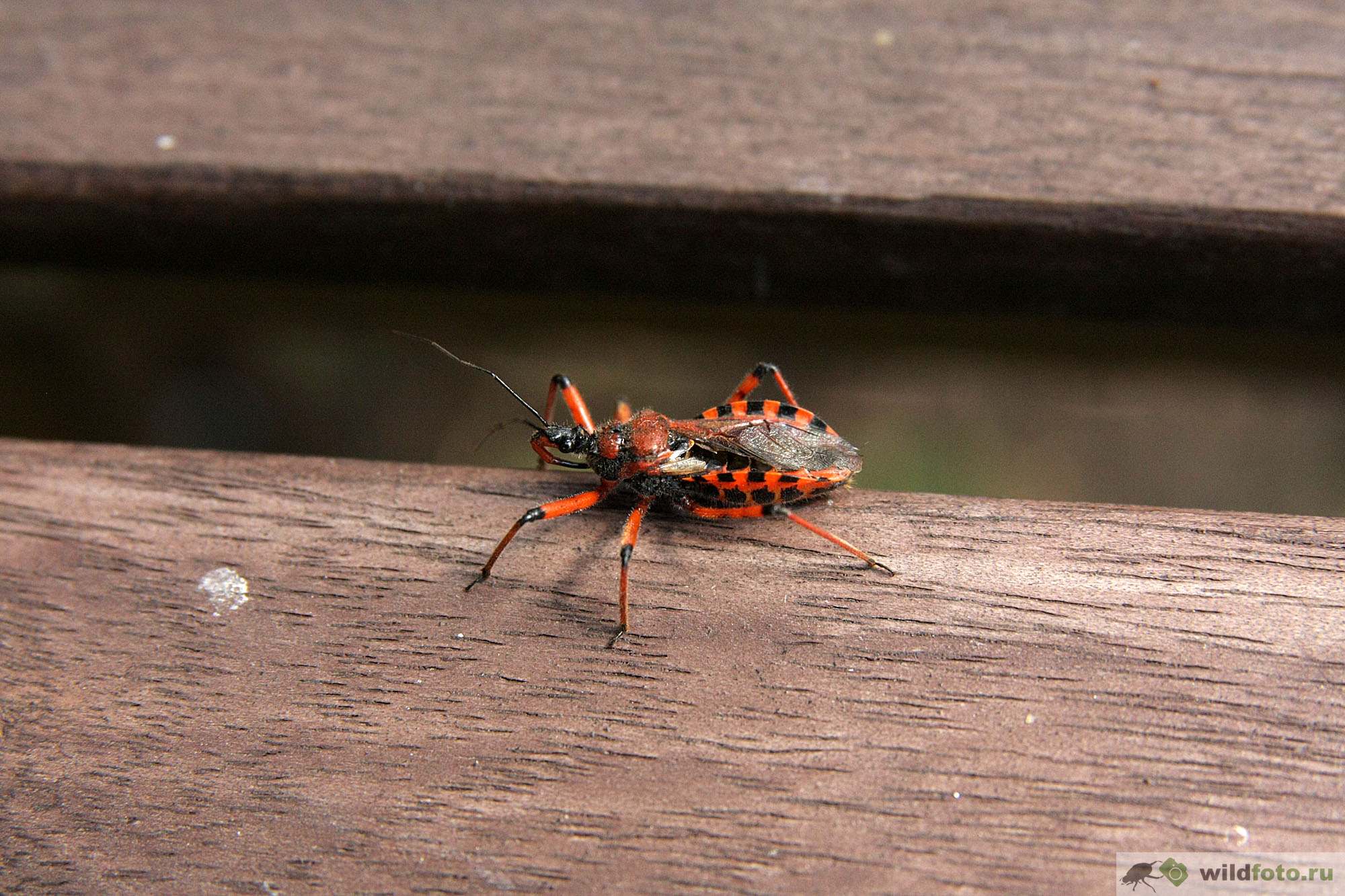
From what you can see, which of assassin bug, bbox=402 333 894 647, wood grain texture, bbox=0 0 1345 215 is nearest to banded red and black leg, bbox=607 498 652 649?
assassin bug, bbox=402 333 894 647

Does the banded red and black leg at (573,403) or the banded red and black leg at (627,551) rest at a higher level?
the banded red and black leg at (573,403)

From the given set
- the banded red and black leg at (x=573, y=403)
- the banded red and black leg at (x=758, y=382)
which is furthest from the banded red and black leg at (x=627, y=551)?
the banded red and black leg at (x=758, y=382)

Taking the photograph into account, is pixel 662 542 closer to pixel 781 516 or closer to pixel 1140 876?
pixel 781 516

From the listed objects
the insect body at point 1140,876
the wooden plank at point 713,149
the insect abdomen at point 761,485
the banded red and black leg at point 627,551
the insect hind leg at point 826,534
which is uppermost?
the wooden plank at point 713,149

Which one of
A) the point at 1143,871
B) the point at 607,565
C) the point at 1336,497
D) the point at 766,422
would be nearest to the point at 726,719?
the point at 607,565

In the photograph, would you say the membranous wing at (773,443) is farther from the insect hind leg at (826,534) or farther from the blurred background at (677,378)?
the blurred background at (677,378)
